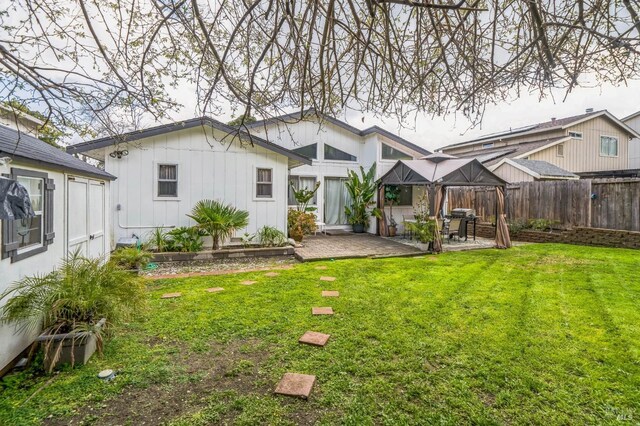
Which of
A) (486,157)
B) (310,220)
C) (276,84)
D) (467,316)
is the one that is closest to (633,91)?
(467,316)

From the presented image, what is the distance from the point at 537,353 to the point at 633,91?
9.93 feet

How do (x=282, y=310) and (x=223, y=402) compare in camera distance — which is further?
(x=282, y=310)

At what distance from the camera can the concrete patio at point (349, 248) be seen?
9.58 metres

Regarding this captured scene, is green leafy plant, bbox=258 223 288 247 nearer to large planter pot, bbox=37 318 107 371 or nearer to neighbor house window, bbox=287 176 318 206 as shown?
neighbor house window, bbox=287 176 318 206

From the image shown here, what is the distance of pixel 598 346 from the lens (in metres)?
3.90

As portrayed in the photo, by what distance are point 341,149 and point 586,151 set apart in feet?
50.9

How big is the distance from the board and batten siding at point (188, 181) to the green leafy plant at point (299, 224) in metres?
0.77

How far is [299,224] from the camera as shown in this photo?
11719mm

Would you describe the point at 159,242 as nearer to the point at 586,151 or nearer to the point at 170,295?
the point at 170,295

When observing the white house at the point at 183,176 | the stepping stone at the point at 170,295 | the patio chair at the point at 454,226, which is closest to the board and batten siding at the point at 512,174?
the patio chair at the point at 454,226

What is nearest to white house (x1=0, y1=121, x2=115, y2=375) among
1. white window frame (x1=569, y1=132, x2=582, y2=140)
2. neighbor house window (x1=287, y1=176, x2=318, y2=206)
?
neighbor house window (x1=287, y1=176, x2=318, y2=206)

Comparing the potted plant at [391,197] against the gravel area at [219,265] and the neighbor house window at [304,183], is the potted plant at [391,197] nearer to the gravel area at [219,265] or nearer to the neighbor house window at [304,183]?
the neighbor house window at [304,183]

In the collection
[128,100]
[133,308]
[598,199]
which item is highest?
[128,100]

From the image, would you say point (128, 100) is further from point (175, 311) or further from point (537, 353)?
point (537, 353)
